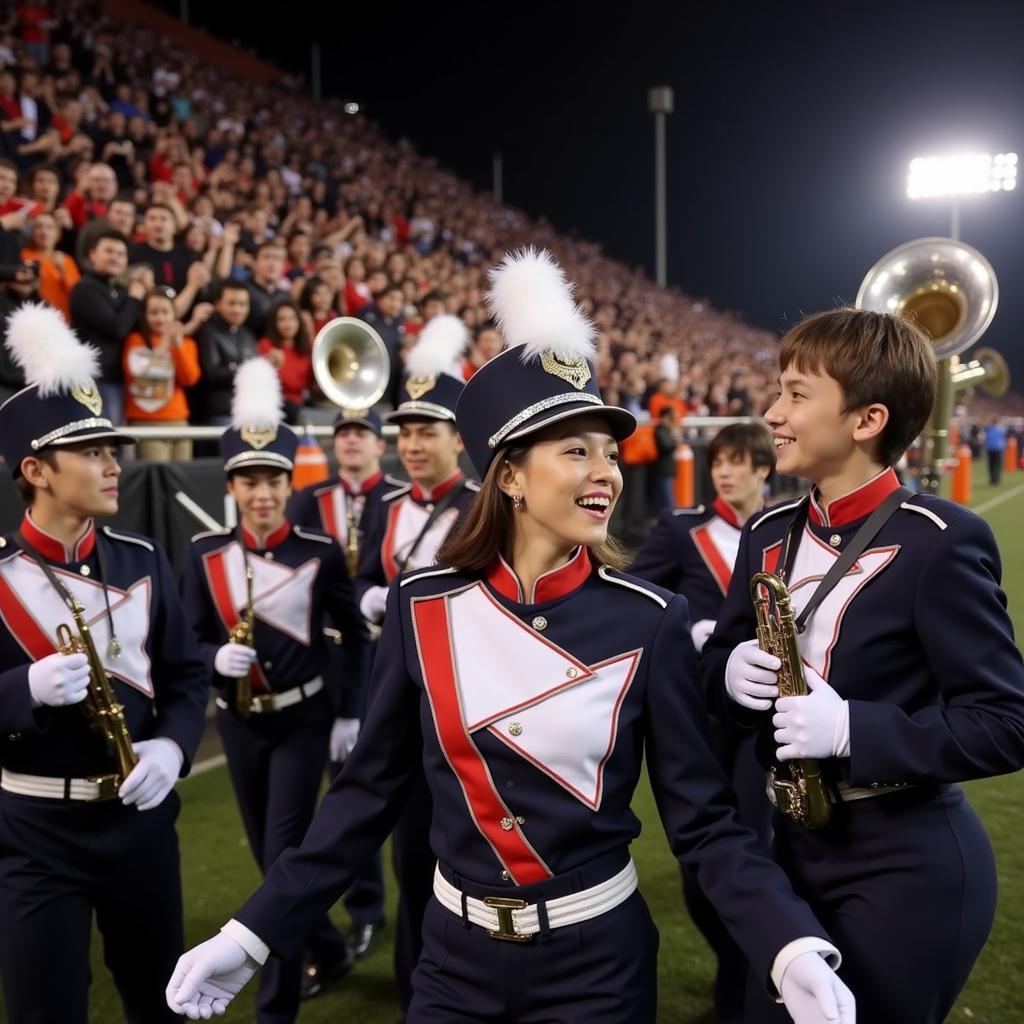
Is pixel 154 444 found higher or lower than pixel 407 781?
higher

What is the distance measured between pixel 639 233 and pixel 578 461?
118 ft

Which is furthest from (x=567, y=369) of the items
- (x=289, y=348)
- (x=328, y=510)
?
(x=289, y=348)

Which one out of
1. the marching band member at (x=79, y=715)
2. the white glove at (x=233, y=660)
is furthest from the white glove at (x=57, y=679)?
the white glove at (x=233, y=660)

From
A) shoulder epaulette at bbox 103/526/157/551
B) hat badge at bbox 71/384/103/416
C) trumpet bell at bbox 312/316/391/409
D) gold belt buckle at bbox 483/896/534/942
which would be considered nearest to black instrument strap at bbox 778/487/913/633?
gold belt buckle at bbox 483/896/534/942

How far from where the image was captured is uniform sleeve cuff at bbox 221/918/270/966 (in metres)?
1.70

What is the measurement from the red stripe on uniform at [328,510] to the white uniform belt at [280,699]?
1557 mm

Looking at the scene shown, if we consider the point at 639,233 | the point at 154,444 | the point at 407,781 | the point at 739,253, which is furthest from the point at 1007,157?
the point at 739,253

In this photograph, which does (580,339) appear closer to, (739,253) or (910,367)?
(910,367)

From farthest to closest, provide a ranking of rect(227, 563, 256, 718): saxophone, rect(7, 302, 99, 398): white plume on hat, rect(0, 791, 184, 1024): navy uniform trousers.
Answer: rect(227, 563, 256, 718): saxophone
rect(7, 302, 99, 398): white plume on hat
rect(0, 791, 184, 1024): navy uniform trousers

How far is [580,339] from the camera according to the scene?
6.14 feet

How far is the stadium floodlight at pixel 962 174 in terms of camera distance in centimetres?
1091

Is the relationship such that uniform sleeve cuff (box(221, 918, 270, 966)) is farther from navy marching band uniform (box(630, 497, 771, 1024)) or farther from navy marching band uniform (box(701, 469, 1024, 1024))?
navy marching band uniform (box(630, 497, 771, 1024))

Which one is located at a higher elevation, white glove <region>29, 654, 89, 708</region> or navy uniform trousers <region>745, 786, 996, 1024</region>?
white glove <region>29, 654, 89, 708</region>

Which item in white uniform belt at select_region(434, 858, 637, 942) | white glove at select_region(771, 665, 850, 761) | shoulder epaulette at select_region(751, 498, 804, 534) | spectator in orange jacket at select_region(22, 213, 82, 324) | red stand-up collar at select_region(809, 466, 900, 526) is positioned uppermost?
spectator in orange jacket at select_region(22, 213, 82, 324)
